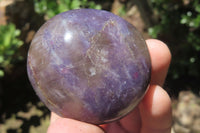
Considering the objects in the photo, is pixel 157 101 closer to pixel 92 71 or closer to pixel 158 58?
pixel 158 58

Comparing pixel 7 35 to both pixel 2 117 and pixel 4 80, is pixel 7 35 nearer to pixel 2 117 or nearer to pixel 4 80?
pixel 4 80

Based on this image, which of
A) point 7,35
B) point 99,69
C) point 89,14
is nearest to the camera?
point 99,69

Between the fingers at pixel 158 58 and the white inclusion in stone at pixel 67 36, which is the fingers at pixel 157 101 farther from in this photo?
the white inclusion in stone at pixel 67 36

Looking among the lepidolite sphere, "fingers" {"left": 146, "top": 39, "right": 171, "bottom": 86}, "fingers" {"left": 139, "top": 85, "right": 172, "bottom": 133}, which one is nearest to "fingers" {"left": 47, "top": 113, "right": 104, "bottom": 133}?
the lepidolite sphere

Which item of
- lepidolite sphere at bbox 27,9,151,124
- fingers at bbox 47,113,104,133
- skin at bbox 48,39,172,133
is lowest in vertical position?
skin at bbox 48,39,172,133

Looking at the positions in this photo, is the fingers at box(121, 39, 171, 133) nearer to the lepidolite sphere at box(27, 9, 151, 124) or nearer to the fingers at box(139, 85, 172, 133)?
the fingers at box(139, 85, 172, 133)

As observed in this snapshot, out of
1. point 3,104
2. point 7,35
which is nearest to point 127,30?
point 7,35
